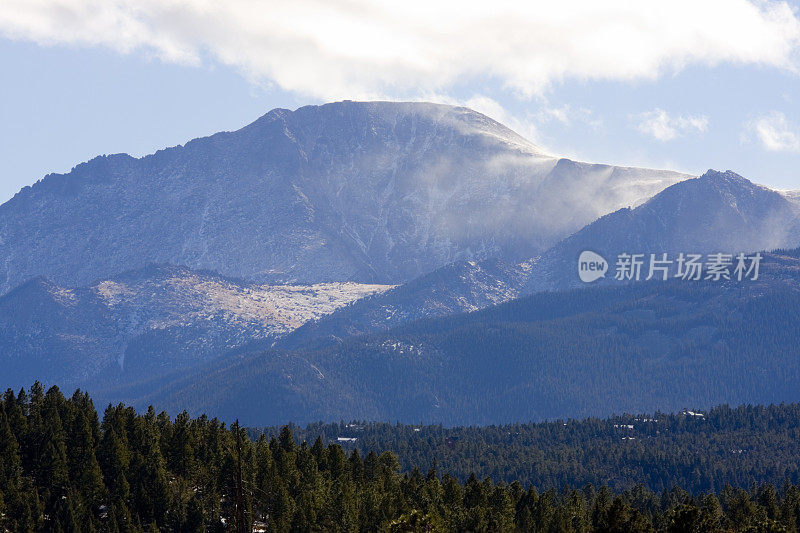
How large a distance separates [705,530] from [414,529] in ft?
113

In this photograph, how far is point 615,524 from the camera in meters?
161

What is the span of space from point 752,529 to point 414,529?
40.2 meters

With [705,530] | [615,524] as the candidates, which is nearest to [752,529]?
[705,530]

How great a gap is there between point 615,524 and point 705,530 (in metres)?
12.0

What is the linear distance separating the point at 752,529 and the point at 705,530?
5.75 m

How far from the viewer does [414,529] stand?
6481 inches

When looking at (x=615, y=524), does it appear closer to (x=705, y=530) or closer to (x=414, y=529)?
(x=705, y=530)

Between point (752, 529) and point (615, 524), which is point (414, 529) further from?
point (752, 529)

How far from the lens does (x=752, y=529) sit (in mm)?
165875

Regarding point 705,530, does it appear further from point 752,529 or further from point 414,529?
point 414,529

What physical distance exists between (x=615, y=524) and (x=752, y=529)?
17613mm

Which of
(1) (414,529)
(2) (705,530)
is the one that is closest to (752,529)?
(2) (705,530)

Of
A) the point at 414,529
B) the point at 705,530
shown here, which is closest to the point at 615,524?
the point at 705,530
